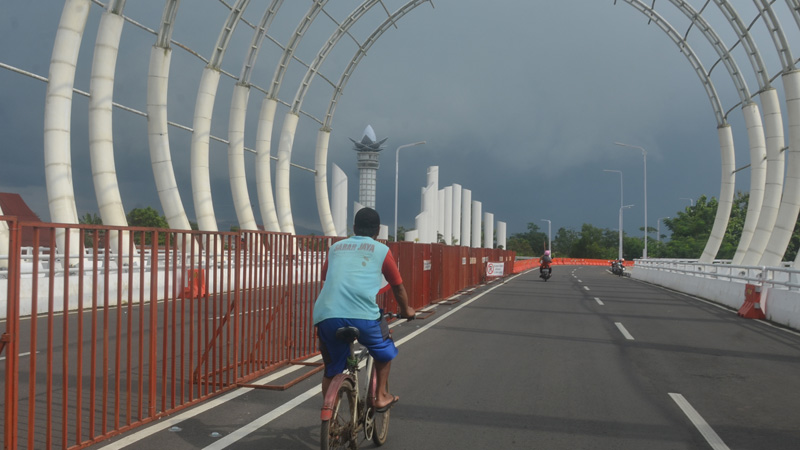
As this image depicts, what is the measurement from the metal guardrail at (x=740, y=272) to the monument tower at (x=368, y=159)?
102111 millimetres

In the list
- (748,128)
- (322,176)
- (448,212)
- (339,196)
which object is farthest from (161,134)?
(448,212)

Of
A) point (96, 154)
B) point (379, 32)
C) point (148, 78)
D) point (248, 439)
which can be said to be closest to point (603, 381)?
point (248, 439)

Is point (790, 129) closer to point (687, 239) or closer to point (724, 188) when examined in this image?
point (724, 188)

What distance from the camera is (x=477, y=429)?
6176 millimetres

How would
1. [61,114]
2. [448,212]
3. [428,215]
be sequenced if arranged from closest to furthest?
[61,114] → [428,215] → [448,212]

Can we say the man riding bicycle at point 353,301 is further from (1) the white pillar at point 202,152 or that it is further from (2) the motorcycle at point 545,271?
(2) the motorcycle at point 545,271

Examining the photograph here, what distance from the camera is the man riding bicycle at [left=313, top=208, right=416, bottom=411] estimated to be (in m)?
5.06

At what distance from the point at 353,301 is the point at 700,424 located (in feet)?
12.3

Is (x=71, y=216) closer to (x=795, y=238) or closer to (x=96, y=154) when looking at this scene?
(x=96, y=154)

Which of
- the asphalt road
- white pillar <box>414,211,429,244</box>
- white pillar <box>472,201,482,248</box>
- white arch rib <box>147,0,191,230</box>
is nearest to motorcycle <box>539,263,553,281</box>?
white arch rib <box>147,0,191,230</box>

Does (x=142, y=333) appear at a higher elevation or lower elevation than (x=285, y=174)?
lower

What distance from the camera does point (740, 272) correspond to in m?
29.1

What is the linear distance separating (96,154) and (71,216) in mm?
2727

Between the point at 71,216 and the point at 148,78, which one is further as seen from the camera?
the point at 148,78
